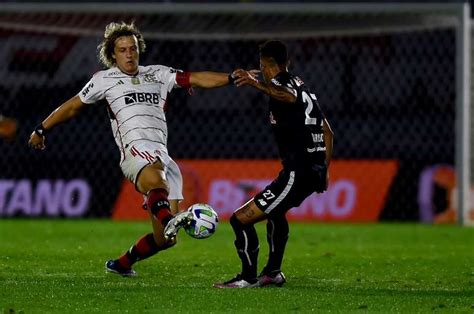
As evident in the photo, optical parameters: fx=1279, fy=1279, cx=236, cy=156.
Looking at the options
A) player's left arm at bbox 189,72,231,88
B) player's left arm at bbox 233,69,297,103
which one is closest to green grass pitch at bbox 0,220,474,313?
player's left arm at bbox 233,69,297,103

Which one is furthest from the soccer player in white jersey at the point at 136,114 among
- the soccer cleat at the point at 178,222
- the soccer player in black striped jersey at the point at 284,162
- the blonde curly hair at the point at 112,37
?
the soccer cleat at the point at 178,222

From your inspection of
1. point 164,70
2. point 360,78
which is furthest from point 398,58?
point 164,70

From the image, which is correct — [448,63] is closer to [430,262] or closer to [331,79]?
[331,79]

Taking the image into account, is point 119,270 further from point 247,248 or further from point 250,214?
point 250,214

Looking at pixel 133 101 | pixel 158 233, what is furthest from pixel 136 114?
pixel 158 233

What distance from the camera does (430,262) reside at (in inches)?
450

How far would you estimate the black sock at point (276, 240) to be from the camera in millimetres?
9281

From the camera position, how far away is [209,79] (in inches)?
374

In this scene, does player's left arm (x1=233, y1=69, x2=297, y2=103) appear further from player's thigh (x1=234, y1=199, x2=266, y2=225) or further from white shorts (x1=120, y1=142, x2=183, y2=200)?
white shorts (x1=120, y1=142, x2=183, y2=200)

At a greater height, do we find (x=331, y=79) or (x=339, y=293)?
(x=331, y=79)

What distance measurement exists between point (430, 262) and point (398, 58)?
650cm

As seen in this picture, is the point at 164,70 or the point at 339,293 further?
the point at 164,70

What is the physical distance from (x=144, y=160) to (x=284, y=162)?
3.55 feet

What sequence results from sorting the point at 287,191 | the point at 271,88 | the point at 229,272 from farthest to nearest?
the point at 229,272, the point at 287,191, the point at 271,88
